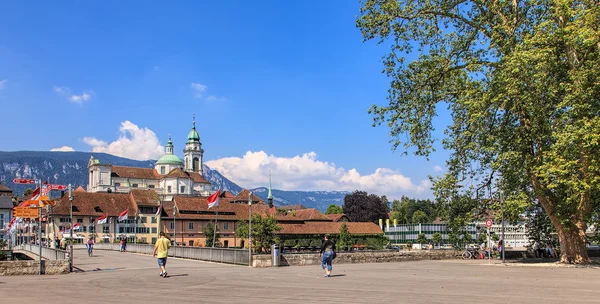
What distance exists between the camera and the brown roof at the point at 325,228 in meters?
97.7

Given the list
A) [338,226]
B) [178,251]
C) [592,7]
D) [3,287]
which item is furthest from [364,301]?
[338,226]

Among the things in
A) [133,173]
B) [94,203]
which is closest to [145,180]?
[133,173]

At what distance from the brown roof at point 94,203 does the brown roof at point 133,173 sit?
60.2 m

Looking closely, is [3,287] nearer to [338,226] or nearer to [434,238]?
[338,226]

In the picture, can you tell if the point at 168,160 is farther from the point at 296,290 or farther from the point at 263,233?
the point at 296,290

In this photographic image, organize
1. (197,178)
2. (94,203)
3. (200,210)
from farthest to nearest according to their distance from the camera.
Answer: (197,178) → (94,203) → (200,210)

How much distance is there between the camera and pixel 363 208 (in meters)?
140

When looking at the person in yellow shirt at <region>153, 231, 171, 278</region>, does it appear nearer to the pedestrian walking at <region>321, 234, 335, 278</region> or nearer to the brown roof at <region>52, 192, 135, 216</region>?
the pedestrian walking at <region>321, 234, 335, 278</region>

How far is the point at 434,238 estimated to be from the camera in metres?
106

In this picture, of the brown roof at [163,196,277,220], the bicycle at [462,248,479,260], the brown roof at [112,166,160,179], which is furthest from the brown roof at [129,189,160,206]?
the bicycle at [462,248,479,260]

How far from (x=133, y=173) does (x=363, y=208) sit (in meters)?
81.0

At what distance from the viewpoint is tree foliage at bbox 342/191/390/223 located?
138125mm

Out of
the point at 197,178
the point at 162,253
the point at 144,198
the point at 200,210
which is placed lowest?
the point at 162,253

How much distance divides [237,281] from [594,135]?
16.5m
